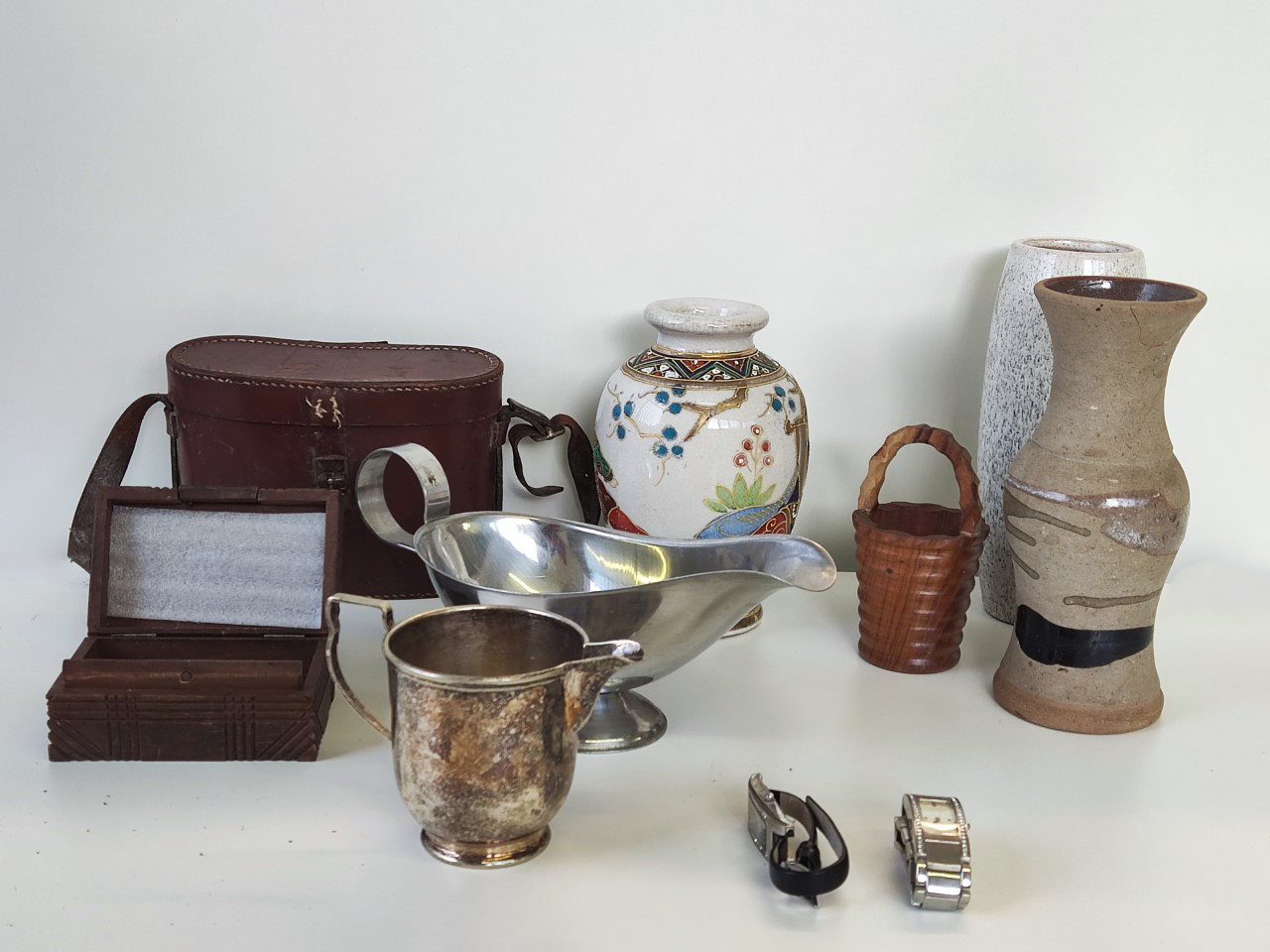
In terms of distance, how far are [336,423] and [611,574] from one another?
0.27 metres

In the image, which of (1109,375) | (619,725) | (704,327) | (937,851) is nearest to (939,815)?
(937,851)

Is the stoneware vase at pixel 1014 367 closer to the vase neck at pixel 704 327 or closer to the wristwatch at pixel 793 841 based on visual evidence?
the vase neck at pixel 704 327

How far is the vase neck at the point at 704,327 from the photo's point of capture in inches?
40.4

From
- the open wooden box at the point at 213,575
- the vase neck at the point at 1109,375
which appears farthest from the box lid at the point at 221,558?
the vase neck at the point at 1109,375

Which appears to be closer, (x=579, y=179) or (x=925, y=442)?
(x=925, y=442)

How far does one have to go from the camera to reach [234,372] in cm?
102

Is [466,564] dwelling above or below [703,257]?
below

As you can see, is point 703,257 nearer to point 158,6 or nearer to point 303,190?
point 303,190

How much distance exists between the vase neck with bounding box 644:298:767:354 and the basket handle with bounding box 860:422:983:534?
14cm

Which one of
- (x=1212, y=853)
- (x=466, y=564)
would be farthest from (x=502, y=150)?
(x=1212, y=853)

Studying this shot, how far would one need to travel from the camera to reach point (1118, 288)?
0.93m

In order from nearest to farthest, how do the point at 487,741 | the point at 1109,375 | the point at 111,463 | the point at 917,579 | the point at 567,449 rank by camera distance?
1. the point at 487,741
2. the point at 1109,375
3. the point at 917,579
4. the point at 111,463
5. the point at 567,449

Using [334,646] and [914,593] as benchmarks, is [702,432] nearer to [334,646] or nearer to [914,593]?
[914,593]

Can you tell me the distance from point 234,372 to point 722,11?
0.53 m
